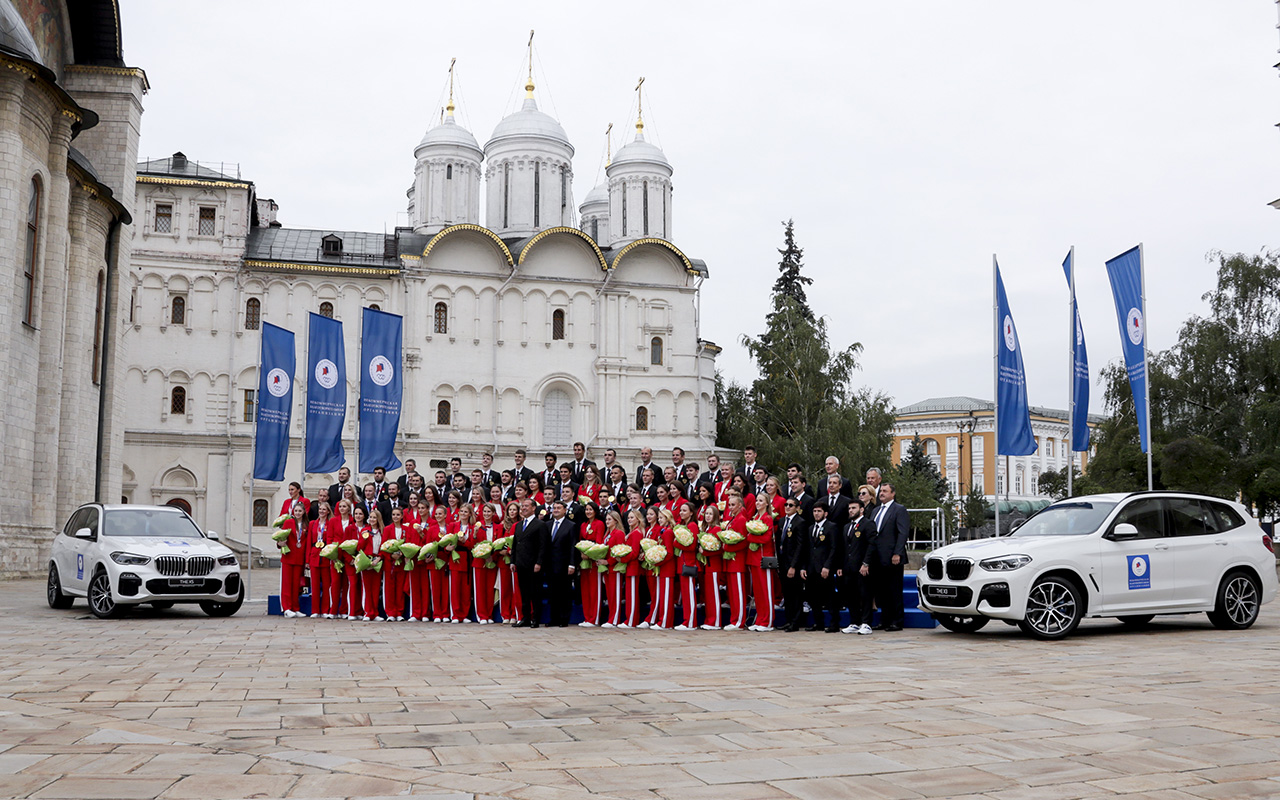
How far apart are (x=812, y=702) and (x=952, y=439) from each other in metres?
99.2

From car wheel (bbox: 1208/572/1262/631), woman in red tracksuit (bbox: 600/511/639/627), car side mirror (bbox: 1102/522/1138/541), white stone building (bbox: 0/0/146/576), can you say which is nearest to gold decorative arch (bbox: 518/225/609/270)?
white stone building (bbox: 0/0/146/576)

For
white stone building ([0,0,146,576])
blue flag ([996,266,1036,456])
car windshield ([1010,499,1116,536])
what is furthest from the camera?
white stone building ([0,0,146,576])

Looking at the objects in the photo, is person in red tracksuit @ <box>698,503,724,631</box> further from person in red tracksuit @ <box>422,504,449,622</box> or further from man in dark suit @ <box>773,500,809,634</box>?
person in red tracksuit @ <box>422,504,449,622</box>

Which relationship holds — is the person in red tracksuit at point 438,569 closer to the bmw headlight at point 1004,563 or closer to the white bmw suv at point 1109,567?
the white bmw suv at point 1109,567

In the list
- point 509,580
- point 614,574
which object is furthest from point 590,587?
point 509,580

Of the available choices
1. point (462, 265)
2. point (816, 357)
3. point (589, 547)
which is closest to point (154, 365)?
point (462, 265)

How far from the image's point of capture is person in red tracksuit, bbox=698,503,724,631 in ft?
47.0

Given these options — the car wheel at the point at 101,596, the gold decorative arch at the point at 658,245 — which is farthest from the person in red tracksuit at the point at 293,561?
the gold decorative arch at the point at 658,245

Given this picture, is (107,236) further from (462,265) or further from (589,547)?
(589,547)

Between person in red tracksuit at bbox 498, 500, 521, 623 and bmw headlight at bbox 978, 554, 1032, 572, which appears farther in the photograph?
person in red tracksuit at bbox 498, 500, 521, 623

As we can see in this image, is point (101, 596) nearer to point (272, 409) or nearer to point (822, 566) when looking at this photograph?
point (272, 409)

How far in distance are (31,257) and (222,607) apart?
14321mm

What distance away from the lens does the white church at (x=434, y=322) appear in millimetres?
47031

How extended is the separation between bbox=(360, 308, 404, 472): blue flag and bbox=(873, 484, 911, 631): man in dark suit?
11944 millimetres
